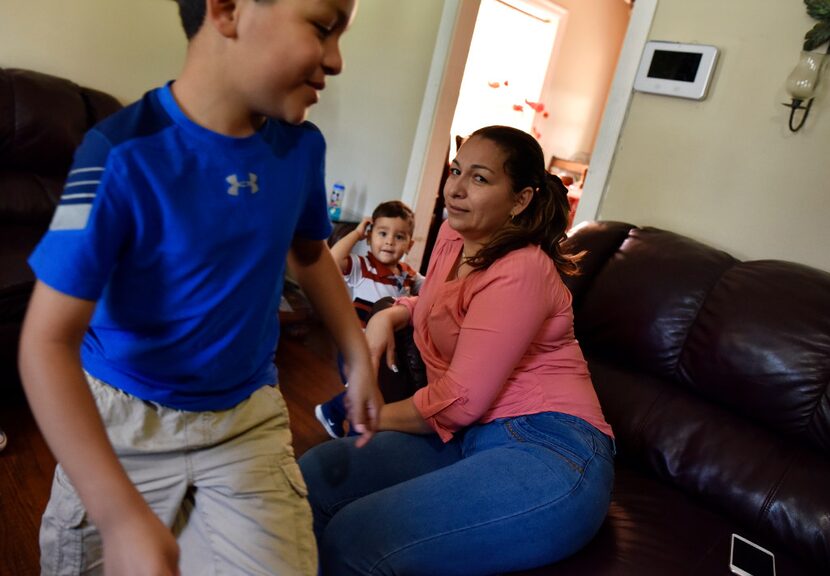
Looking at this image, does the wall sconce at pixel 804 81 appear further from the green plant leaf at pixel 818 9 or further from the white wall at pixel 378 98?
the white wall at pixel 378 98

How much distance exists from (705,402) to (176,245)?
149 cm

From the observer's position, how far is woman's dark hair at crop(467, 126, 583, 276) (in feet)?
4.49

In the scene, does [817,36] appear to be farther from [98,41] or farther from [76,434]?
[98,41]

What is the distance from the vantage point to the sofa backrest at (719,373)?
144 centimetres

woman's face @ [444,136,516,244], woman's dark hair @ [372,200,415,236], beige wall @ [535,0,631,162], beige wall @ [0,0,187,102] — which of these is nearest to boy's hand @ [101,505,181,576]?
woman's face @ [444,136,516,244]

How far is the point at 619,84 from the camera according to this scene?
2.32 m

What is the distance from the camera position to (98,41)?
9.26 feet

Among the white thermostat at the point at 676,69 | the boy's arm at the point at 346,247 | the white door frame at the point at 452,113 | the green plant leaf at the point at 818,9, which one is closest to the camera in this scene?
the green plant leaf at the point at 818,9

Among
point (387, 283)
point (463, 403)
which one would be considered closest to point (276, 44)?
point (463, 403)

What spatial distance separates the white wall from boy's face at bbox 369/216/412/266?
0.82 meters

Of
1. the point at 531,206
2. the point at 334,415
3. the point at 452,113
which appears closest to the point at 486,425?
the point at 531,206

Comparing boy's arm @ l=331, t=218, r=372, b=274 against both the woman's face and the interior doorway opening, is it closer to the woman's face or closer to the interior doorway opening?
the woman's face

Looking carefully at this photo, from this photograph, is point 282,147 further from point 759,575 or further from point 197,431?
point 759,575

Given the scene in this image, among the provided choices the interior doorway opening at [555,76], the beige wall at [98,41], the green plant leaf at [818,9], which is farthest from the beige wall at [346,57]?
the green plant leaf at [818,9]
